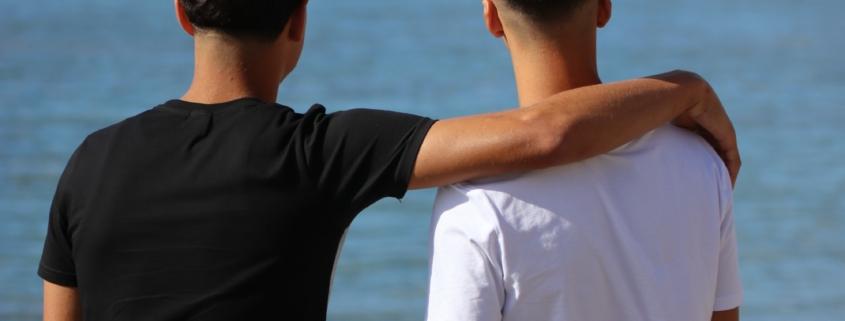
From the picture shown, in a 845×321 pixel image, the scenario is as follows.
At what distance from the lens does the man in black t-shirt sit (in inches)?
85.8

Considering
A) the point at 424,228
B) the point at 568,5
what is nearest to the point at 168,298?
the point at 568,5

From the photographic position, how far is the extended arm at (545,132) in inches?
84.5

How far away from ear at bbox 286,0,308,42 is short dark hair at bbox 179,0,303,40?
0.06ft

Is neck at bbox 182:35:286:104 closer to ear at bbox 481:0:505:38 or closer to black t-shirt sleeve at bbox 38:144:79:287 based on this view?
black t-shirt sleeve at bbox 38:144:79:287

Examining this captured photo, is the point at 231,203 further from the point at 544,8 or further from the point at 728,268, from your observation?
the point at 728,268

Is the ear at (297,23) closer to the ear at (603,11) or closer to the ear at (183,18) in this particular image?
the ear at (183,18)

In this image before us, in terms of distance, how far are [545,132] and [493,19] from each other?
0.33 m

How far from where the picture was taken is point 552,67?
2311mm

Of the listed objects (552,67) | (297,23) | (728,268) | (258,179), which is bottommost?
(728,268)

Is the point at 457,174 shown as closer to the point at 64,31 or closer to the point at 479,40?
the point at 479,40

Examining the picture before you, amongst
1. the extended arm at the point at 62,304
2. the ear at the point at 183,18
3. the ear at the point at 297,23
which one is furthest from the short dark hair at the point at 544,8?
the extended arm at the point at 62,304

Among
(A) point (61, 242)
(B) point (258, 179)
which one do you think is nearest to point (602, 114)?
(B) point (258, 179)

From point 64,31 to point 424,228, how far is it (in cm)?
970

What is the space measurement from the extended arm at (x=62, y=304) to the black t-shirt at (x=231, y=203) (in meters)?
0.13
